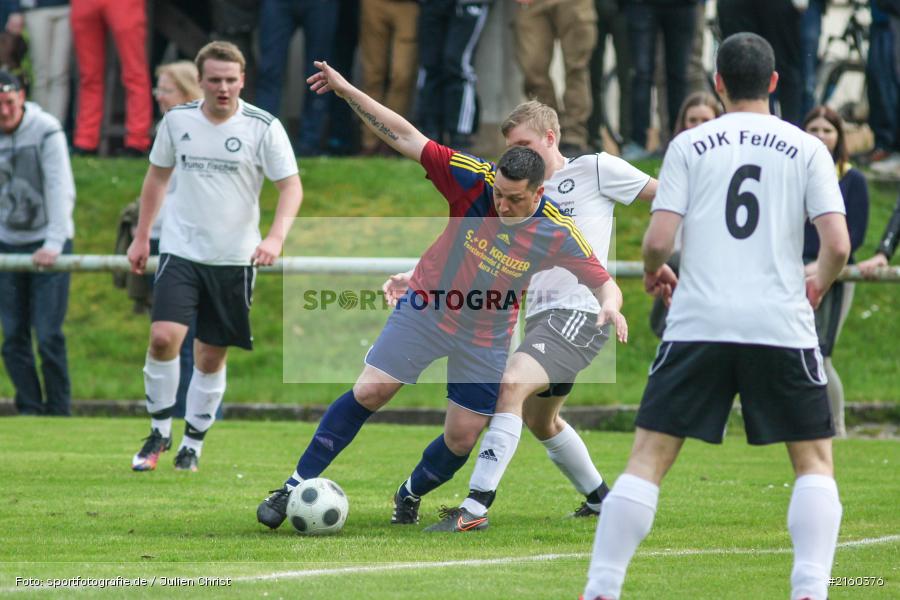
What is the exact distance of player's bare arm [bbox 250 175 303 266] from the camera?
30.5ft

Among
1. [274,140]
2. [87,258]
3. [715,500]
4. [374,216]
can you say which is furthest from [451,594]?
[374,216]

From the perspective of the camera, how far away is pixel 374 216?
15969 millimetres

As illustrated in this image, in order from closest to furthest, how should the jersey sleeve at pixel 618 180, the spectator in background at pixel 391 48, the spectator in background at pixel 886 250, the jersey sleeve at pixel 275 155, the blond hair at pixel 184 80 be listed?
the jersey sleeve at pixel 618 180 < the jersey sleeve at pixel 275 155 < the blond hair at pixel 184 80 < the spectator in background at pixel 886 250 < the spectator in background at pixel 391 48

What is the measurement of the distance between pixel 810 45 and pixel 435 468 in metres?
8.94

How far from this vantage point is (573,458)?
814 centimetres

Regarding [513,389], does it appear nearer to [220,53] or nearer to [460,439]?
[460,439]

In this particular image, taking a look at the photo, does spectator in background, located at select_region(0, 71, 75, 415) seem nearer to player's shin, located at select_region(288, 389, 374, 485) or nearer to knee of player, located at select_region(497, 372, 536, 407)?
player's shin, located at select_region(288, 389, 374, 485)

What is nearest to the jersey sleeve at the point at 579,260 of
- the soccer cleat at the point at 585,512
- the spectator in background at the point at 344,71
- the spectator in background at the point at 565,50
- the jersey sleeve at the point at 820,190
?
the soccer cleat at the point at 585,512

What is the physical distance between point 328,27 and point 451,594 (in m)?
11.4

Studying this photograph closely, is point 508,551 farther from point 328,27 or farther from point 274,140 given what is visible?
point 328,27

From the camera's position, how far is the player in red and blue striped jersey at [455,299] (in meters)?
7.32

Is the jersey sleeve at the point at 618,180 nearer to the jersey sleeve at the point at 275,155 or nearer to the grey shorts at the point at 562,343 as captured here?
the grey shorts at the point at 562,343

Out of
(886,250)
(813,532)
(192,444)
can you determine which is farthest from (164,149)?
(813,532)

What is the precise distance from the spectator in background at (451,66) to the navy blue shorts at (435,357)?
325 inches
